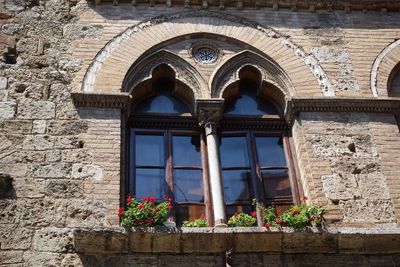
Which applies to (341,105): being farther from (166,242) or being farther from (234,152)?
(166,242)

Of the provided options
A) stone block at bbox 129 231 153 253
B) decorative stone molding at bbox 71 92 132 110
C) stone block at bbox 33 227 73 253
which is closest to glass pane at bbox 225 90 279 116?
decorative stone molding at bbox 71 92 132 110

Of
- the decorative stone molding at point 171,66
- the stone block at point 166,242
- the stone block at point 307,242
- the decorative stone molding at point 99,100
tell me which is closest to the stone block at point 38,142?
the decorative stone molding at point 99,100

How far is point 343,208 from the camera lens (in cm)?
778

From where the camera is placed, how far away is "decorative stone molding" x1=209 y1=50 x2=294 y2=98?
29.3ft

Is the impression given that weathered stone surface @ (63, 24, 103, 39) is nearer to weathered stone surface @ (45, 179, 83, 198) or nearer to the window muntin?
the window muntin

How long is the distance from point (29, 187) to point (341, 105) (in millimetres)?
4414

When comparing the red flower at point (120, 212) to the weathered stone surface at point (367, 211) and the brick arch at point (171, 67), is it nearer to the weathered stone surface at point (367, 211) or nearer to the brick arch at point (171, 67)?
the brick arch at point (171, 67)

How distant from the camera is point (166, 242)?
23.1 feet

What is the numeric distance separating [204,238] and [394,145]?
3.20 meters

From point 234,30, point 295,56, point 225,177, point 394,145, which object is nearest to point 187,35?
point 234,30

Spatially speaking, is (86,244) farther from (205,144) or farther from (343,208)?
(343,208)

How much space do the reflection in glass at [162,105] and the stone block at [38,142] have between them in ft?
4.87

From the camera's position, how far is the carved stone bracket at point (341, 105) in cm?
870

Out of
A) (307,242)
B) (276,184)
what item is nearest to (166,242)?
(307,242)
